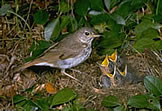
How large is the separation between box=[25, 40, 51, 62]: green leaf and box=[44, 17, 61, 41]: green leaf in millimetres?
168

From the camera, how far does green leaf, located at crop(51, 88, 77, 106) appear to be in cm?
569

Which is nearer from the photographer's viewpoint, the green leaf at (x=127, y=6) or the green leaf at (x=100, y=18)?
the green leaf at (x=100, y=18)

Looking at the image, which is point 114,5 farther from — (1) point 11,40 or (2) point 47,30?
(1) point 11,40

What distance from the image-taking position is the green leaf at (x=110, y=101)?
18.3 feet

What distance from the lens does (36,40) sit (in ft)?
23.6

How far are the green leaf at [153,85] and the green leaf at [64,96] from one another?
33.8 inches

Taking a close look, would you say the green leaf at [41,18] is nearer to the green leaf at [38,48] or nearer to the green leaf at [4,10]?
the green leaf at [38,48]

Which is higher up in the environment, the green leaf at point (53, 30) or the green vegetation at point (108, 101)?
the green leaf at point (53, 30)

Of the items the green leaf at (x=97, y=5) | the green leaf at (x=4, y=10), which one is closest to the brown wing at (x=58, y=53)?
the green leaf at (x=97, y=5)

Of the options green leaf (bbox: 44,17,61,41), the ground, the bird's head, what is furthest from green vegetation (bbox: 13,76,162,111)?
green leaf (bbox: 44,17,61,41)

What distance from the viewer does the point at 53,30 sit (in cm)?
670

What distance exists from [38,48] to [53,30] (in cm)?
40

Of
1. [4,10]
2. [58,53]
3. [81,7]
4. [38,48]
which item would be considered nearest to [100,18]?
[81,7]

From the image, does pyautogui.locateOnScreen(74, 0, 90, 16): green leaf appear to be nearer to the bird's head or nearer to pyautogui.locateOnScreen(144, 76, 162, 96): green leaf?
the bird's head
